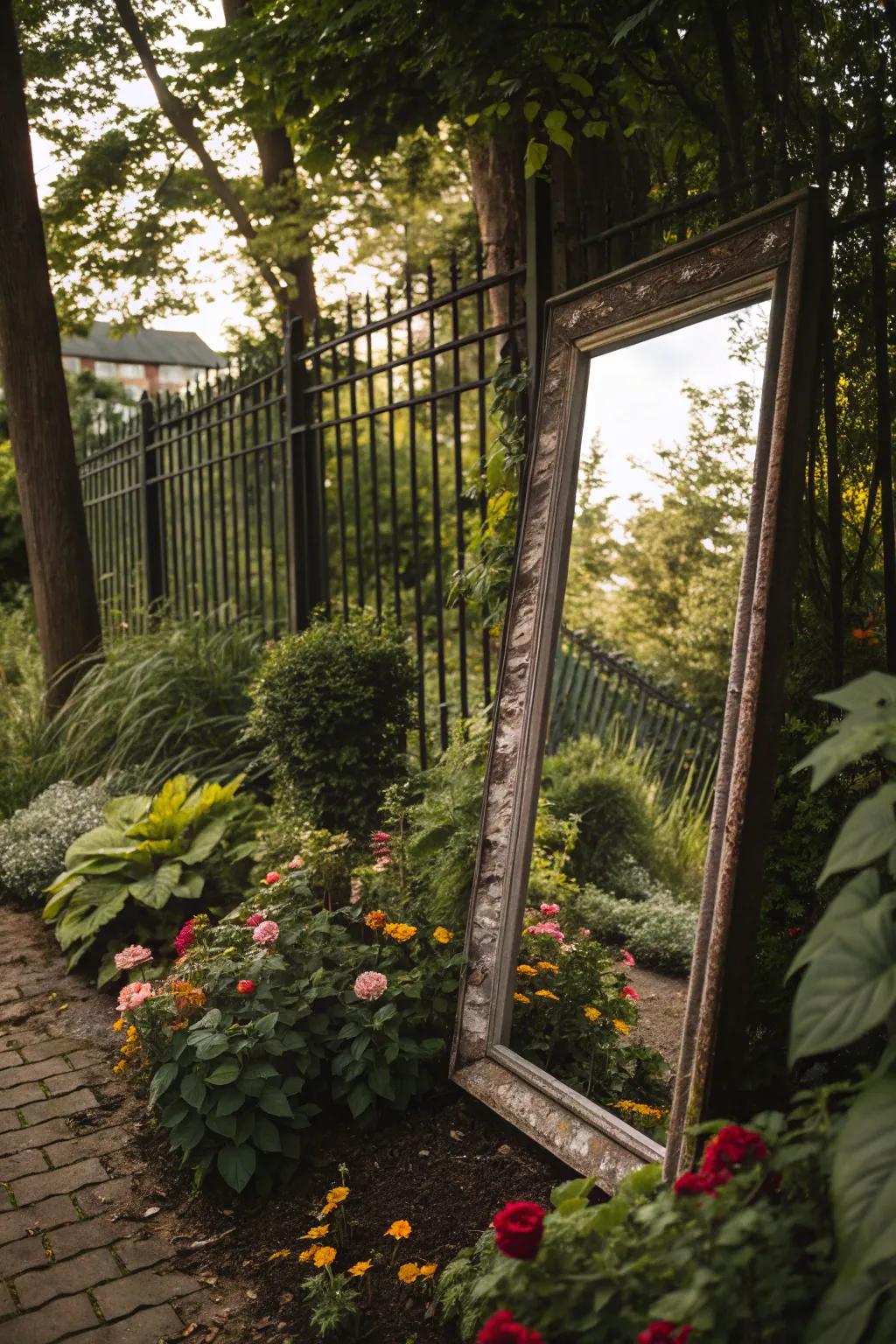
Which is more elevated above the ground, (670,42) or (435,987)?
(670,42)

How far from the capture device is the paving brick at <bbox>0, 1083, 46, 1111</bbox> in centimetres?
344

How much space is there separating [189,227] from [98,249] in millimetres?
1057

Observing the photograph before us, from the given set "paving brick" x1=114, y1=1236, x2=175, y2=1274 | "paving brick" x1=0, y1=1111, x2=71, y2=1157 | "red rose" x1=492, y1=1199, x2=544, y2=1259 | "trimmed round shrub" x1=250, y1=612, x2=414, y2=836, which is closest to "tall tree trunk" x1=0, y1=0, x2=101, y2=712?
"trimmed round shrub" x1=250, y1=612, x2=414, y2=836

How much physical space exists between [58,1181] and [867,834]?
8.47 ft

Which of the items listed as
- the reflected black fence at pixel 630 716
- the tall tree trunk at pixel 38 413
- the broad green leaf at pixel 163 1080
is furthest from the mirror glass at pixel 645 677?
the tall tree trunk at pixel 38 413

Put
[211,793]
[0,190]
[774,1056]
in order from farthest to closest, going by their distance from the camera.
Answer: [0,190]
[211,793]
[774,1056]

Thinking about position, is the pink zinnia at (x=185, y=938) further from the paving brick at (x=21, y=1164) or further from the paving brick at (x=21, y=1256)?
the paving brick at (x=21, y=1256)

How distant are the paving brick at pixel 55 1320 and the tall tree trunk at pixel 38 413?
17.3 ft

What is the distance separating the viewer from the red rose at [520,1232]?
1539 mm

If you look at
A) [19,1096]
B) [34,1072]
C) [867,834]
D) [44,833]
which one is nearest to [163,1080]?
[19,1096]

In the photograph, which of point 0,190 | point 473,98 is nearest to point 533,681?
point 473,98

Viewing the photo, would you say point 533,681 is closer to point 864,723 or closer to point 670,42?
point 864,723

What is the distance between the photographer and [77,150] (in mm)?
10141

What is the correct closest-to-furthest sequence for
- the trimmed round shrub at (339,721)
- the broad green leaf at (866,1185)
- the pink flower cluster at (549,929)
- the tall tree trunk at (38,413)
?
the broad green leaf at (866,1185), the pink flower cluster at (549,929), the trimmed round shrub at (339,721), the tall tree trunk at (38,413)
